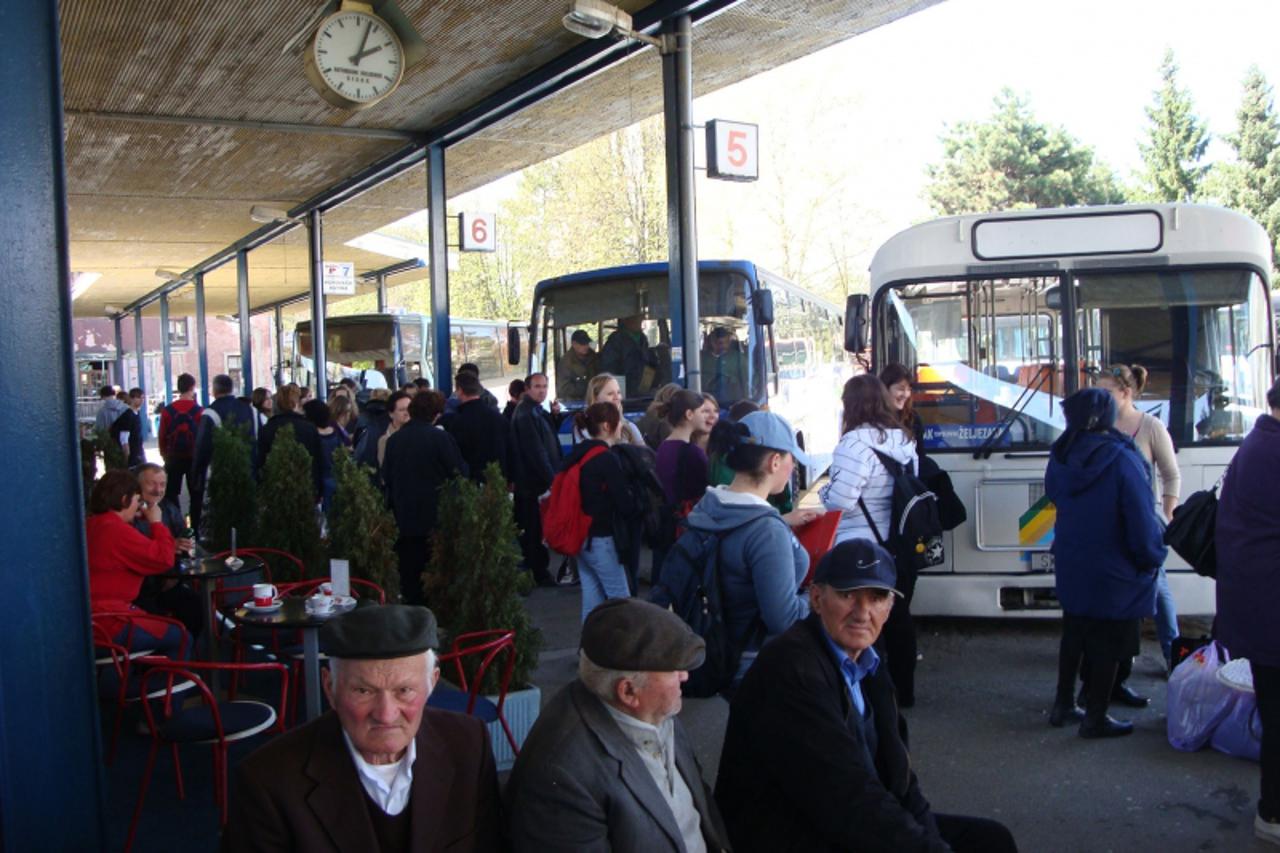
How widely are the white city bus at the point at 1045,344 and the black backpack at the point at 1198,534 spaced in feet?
8.30

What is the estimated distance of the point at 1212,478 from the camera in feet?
24.6

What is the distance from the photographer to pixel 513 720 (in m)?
5.49

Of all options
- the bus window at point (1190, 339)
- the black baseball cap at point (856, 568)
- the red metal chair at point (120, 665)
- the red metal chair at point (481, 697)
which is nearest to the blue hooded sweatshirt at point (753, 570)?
the black baseball cap at point (856, 568)

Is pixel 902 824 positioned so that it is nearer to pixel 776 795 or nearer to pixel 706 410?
pixel 776 795

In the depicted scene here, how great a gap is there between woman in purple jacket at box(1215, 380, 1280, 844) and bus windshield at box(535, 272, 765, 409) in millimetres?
7722

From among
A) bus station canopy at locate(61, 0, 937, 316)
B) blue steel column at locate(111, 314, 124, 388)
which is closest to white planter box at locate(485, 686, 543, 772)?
bus station canopy at locate(61, 0, 937, 316)

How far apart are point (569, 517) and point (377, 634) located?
3.91m

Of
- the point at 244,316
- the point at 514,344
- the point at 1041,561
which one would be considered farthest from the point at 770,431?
the point at 244,316

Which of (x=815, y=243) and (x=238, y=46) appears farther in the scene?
(x=815, y=243)

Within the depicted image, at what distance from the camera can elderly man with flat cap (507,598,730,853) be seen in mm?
2682

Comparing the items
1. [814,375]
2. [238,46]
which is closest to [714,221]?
[814,375]

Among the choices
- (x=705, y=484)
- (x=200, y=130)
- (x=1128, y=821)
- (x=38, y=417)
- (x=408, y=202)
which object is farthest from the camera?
(x=408, y=202)

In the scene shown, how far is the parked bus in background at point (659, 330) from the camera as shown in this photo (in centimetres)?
1228

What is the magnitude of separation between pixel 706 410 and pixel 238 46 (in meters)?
6.58
